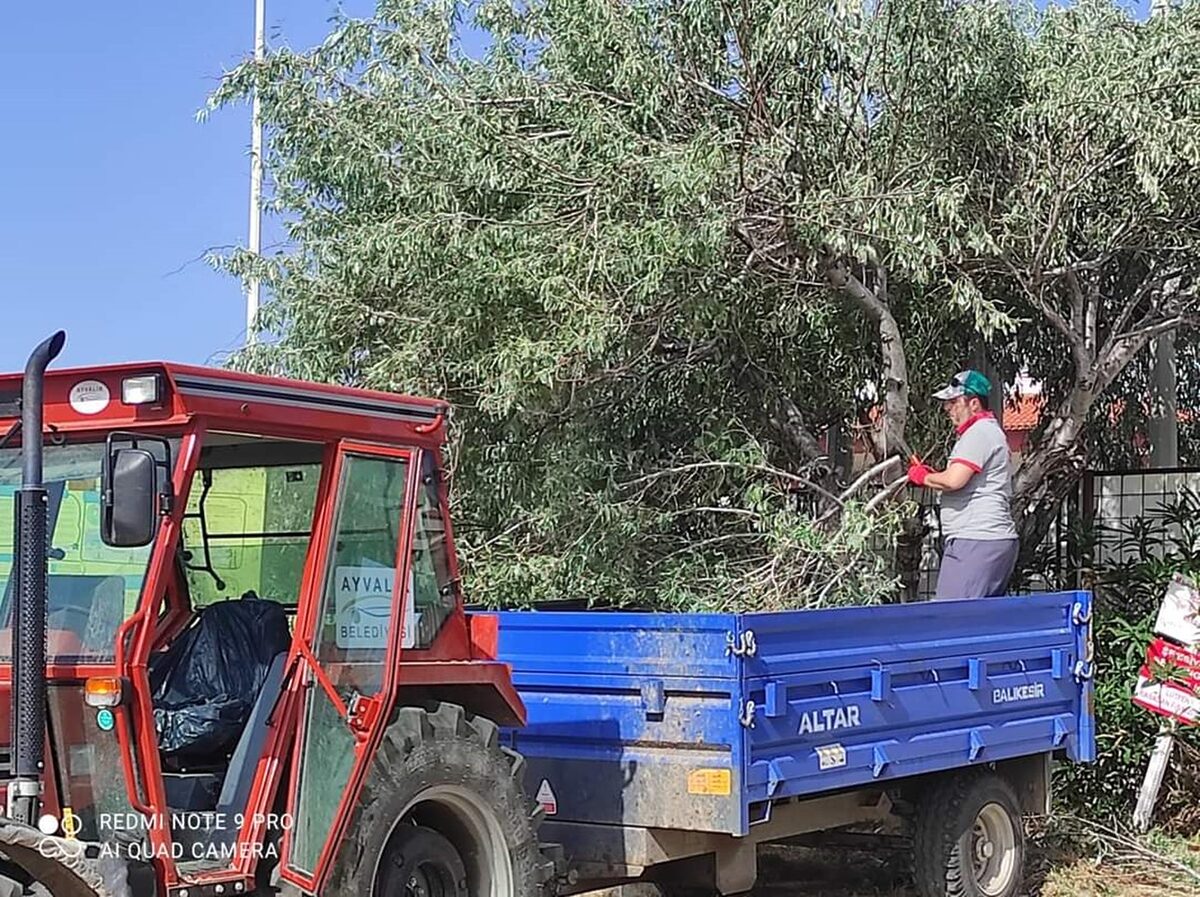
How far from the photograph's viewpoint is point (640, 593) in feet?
28.1

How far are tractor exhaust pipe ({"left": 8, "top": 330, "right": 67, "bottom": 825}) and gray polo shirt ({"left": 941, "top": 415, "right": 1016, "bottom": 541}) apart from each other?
16.6ft

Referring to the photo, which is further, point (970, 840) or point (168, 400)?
point (970, 840)

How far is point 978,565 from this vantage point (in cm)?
802

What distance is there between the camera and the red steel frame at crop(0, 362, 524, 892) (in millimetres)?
4332

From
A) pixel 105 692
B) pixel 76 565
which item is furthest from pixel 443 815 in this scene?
pixel 76 565

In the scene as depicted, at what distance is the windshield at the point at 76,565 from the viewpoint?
4371 mm

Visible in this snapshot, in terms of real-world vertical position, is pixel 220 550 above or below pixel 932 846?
above

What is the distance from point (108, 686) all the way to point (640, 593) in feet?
15.1

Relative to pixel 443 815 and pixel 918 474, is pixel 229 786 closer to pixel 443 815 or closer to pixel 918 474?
pixel 443 815

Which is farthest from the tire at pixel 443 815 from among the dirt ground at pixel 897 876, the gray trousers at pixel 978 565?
the gray trousers at pixel 978 565

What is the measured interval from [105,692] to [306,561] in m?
0.90

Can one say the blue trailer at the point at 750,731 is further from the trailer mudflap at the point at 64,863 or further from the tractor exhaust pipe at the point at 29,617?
the tractor exhaust pipe at the point at 29,617

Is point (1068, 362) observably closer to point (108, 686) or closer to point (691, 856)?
point (691, 856)

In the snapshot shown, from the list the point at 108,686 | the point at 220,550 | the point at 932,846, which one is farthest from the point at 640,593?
the point at 108,686
